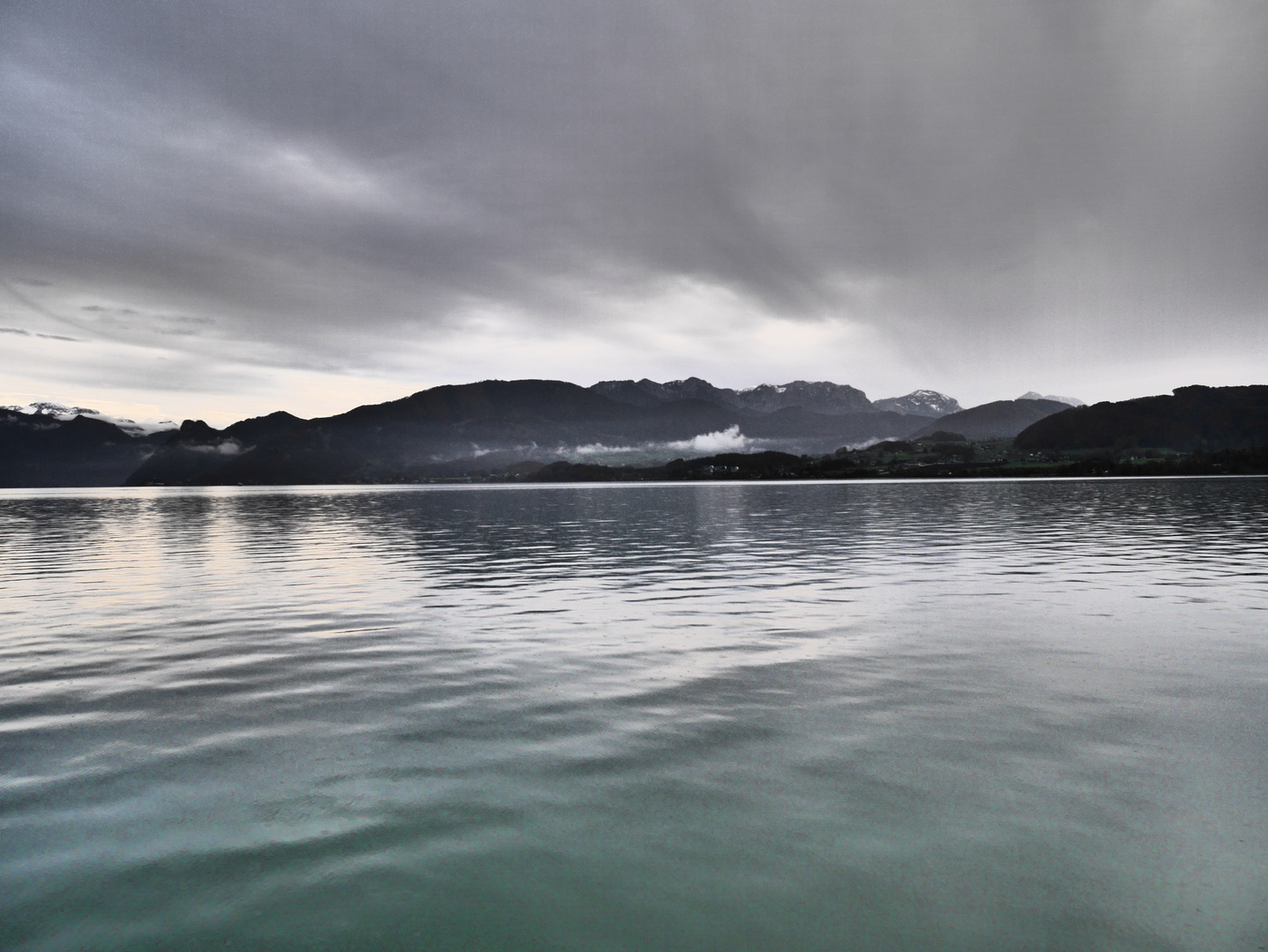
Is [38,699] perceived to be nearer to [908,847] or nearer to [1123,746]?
[908,847]

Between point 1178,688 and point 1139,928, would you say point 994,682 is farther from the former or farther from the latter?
point 1139,928

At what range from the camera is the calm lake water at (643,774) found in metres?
8.08

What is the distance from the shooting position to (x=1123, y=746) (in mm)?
13156

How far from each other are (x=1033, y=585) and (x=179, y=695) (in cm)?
3385

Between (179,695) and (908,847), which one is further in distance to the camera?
(179,695)

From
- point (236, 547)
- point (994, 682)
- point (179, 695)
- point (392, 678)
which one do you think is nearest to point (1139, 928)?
point (994, 682)

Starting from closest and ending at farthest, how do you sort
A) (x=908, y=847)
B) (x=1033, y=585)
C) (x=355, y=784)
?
(x=908, y=847), (x=355, y=784), (x=1033, y=585)

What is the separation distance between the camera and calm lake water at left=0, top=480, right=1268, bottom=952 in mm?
8078

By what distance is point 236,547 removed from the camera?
2478 inches

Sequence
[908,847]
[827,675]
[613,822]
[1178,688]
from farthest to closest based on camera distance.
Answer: [827,675] < [1178,688] < [613,822] < [908,847]

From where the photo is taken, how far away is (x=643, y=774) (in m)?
Answer: 12.1

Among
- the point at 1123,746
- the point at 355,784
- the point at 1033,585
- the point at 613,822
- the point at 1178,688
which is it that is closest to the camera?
the point at 613,822

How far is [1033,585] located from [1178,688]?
18.0m

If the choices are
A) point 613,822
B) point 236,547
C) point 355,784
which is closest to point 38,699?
point 355,784
